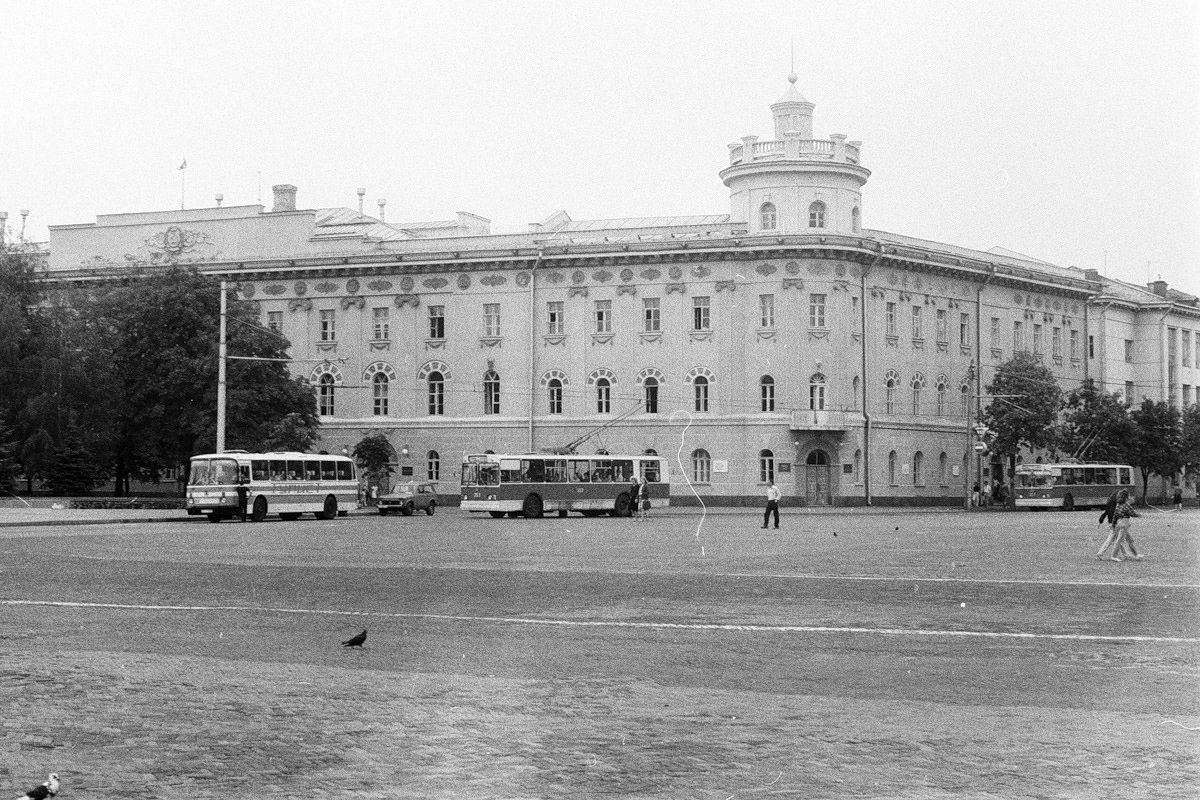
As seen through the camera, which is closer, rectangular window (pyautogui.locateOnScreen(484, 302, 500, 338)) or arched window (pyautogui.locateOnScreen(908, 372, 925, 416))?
rectangular window (pyautogui.locateOnScreen(484, 302, 500, 338))

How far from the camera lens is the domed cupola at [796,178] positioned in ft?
256

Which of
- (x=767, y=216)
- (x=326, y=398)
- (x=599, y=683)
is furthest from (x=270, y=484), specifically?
(x=599, y=683)

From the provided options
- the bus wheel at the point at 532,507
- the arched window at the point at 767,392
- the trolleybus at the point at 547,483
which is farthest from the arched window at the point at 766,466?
the bus wheel at the point at 532,507

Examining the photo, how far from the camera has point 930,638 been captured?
15203 millimetres

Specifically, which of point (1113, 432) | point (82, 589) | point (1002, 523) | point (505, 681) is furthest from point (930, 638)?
point (1113, 432)

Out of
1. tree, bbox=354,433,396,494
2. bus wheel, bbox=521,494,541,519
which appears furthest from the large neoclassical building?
bus wheel, bbox=521,494,541,519

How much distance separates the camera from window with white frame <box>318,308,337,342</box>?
271 feet

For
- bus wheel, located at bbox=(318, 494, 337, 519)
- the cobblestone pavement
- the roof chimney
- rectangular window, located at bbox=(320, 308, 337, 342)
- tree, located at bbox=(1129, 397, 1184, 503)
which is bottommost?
the cobblestone pavement

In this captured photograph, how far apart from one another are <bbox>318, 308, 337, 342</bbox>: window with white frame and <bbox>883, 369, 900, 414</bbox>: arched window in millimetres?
27723

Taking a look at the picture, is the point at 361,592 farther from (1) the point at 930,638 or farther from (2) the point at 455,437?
(2) the point at 455,437

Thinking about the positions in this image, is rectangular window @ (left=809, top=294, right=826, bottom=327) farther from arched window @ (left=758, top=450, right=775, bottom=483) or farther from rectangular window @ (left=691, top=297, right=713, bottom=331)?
arched window @ (left=758, top=450, right=775, bottom=483)

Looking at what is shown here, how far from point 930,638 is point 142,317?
6087 cm

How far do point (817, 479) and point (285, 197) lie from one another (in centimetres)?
3317

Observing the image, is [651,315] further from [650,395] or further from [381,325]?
[381,325]
